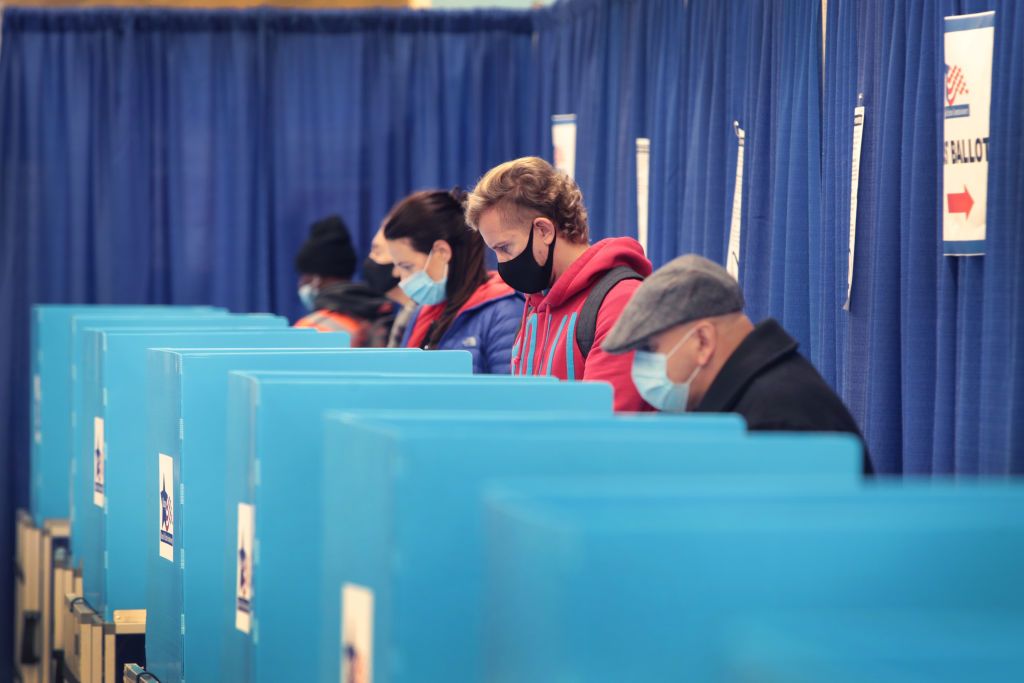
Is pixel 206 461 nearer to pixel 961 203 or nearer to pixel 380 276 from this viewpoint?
pixel 961 203

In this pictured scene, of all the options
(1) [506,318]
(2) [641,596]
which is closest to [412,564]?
(2) [641,596]

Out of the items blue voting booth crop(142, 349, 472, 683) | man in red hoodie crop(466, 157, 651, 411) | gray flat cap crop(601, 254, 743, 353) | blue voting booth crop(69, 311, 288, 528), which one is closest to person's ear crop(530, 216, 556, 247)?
man in red hoodie crop(466, 157, 651, 411)

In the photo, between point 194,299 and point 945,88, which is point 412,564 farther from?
point 194,299

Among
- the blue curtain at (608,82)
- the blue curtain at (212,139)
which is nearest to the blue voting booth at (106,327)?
the blue curtain at (608,82)

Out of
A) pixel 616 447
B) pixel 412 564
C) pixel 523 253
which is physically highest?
pixel 523 253

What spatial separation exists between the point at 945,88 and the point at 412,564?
224 centimetres

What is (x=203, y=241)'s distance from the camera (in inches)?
251

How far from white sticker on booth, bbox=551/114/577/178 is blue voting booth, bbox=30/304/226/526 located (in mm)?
1794

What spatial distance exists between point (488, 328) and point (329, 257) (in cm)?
211

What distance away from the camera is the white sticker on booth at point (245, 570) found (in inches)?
71.7

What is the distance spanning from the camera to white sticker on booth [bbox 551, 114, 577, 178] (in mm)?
5805

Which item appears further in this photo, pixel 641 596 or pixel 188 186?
pixel 188 186

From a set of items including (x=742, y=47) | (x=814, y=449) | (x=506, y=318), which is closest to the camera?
(x=814, y=449)

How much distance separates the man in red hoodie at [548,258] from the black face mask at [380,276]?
1638 millimetres
